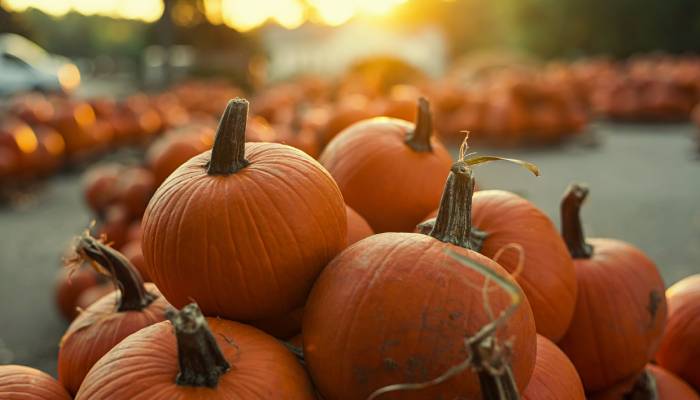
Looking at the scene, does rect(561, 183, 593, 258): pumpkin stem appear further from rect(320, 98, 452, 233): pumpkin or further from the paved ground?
the paved ground

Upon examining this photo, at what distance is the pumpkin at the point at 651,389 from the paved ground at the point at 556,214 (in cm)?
287

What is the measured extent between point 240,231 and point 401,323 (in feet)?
1.15

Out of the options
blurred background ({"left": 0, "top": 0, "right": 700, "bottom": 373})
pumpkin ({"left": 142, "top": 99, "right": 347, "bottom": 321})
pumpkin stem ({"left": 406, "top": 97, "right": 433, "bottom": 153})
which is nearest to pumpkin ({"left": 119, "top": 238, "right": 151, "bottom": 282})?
blurred background ({"left": 0, "top": 0, "right": 700, "bottom": 373})

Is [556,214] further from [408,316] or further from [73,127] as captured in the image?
[73,127]

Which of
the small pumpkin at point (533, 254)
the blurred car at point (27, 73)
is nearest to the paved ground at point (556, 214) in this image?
the small pumpkin at point (533, 254)

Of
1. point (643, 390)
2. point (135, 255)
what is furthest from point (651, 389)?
point (135, 255)

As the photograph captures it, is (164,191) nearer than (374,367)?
No

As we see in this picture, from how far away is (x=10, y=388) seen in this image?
124cm

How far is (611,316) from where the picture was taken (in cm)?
164

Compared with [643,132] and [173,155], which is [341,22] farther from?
[173,155]

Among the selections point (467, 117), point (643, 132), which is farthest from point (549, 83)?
point (643, 132)

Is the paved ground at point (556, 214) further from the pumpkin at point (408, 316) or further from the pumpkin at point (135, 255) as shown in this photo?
the pumpkin at point (408, 316)

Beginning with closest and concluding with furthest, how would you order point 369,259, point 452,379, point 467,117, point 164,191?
point 452,379
point 369,259
point 164,191
point 467,117

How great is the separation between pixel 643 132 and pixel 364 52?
13477mm
